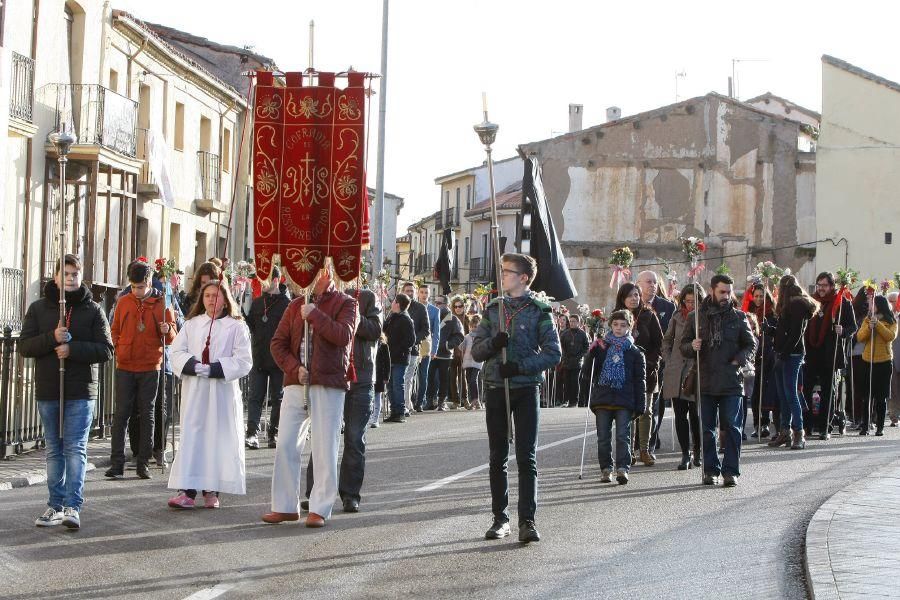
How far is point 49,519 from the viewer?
993 centimetres

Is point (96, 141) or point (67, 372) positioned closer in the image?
point (67, 372)

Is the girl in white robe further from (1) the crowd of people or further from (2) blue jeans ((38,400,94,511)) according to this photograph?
(2) blue jeans ((38,400,94,511))

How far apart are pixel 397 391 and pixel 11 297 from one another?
29.3ft

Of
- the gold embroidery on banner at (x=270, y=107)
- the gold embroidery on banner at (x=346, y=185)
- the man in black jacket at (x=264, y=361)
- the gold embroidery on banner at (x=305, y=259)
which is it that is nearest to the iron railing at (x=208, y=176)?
the man in black jacket at (x=264, y=361)

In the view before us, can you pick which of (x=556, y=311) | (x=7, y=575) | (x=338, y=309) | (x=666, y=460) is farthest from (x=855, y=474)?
(x=556, y=311)

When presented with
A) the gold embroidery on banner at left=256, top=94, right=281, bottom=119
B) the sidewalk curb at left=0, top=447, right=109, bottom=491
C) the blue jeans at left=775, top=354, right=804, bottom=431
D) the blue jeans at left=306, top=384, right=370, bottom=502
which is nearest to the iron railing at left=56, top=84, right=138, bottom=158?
the sidewalk curb at left=0, top=447, right=109, bottom=491

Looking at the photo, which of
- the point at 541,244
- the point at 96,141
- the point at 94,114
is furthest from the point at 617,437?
the point at 94,114

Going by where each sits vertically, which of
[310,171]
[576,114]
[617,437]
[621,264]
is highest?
[576,114]

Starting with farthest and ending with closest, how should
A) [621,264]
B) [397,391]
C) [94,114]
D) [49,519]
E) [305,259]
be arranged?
1. [94,114]
2. [621,264]
3. [397,391]
4. [305,259]
5. [49,519]

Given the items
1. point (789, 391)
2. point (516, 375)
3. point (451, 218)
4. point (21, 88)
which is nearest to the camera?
point (516, 375)

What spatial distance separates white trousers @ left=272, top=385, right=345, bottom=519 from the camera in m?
10.2

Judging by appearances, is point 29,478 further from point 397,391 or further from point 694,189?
point 694,189

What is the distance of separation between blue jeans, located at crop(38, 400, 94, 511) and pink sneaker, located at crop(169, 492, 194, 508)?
1126mm

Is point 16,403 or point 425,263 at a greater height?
point 425,263
